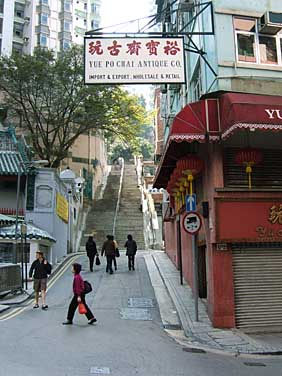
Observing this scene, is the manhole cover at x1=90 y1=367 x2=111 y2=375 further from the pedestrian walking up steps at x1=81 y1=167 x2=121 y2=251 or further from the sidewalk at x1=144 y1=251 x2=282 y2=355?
the pedestrian walking up steps at x1=81 y1=167 x2=121 y2=251

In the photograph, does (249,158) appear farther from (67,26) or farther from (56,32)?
(67,26)

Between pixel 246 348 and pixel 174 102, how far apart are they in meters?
14.8

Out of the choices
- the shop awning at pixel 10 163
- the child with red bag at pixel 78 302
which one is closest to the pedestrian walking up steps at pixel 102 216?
the shop awning at pixel 10 163

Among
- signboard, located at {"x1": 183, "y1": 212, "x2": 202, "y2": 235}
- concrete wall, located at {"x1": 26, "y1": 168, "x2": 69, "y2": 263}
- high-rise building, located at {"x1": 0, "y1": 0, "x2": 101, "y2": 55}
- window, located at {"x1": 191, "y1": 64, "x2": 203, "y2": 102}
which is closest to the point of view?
signboard, located at {"x1": 183, "y1": 212, "x2": 202, "y2": 235}

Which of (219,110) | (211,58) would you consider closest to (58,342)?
(219,110)

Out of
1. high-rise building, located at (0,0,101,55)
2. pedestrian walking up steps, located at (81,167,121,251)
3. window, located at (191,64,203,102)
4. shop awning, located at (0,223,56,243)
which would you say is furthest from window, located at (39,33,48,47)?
window, located at (191,64,203,102)

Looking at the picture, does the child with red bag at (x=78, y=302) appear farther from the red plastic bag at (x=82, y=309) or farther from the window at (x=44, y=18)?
the window at (x=44, y=18)

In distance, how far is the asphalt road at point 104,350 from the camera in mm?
6543

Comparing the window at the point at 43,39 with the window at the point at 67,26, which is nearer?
the window at the point at 43,39

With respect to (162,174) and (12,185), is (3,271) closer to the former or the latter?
(162,174)

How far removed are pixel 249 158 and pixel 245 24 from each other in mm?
3559

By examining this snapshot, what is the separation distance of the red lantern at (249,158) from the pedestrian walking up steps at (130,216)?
17092 mm

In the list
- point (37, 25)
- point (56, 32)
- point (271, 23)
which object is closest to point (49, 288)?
point (271, 23)

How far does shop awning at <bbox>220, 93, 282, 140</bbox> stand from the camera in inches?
368
